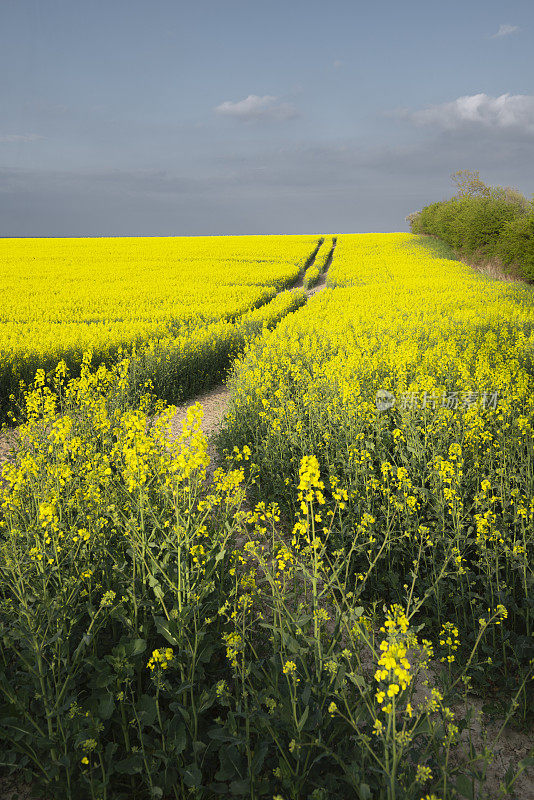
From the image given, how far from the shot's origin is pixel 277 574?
7.63ft

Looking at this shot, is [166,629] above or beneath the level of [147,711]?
above

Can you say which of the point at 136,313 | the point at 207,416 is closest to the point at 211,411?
the point at 207,416

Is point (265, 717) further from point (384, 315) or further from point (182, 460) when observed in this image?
point (384, 315)

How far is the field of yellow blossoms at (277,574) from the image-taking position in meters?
2.08

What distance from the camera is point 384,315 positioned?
1234 cm

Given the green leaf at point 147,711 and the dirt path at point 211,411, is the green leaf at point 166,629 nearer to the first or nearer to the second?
the green leaf at point 147,711

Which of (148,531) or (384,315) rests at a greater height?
(384,315)

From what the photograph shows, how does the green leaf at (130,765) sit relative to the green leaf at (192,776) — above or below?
below

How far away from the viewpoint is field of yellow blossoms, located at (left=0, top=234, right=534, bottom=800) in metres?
2.08

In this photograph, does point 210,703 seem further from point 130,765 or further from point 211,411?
point 211,411

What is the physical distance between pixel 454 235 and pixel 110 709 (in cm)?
4923

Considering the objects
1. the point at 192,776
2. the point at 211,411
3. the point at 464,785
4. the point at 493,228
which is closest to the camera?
the point at 464,785

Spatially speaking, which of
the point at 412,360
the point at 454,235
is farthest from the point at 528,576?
the point at 454,235

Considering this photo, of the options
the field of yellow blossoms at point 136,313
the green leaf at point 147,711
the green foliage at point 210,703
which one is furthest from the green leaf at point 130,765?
the field of yellow blossoms at point 136,313
